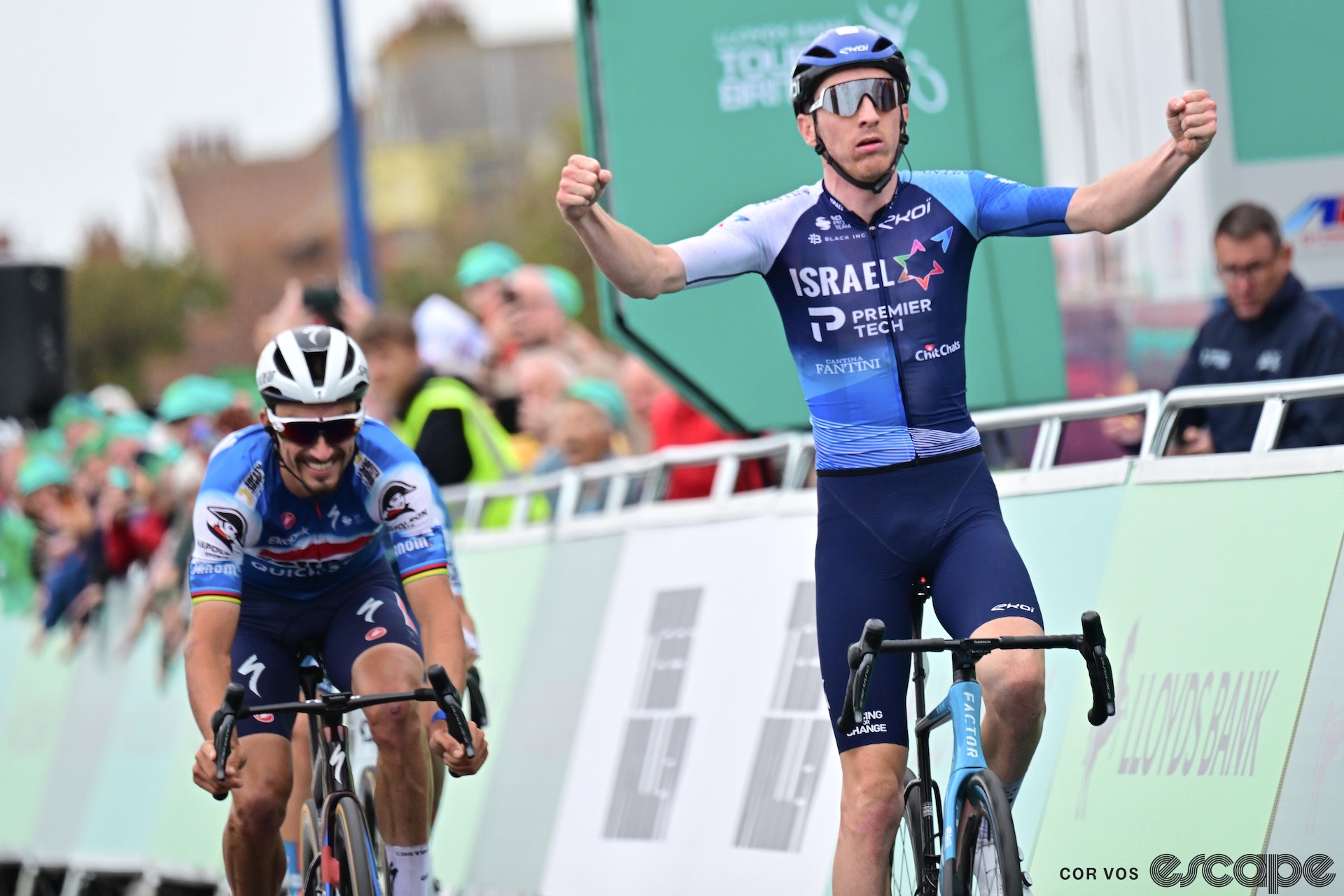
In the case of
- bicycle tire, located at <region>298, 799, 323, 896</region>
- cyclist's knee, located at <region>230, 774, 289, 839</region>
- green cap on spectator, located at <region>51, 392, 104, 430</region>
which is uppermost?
green cap on spectator, located at <region>51, 392, 104, 430</region>

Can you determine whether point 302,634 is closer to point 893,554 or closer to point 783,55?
point 893,554

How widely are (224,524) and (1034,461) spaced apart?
2.79 meters

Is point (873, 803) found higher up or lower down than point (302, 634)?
lower down

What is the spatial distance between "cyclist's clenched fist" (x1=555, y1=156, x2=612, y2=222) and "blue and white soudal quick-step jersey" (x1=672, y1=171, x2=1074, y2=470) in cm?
37

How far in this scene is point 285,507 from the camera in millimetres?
6574

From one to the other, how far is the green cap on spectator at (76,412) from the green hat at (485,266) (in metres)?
6.10

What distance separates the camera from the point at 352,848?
600cm

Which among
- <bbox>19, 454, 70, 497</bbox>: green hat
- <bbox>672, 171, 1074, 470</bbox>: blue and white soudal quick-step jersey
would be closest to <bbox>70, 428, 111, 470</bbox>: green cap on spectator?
<bbox>19, 454, 70, 497</bbox>: green hat

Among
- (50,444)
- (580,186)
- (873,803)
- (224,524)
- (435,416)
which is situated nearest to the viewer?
(580,186)

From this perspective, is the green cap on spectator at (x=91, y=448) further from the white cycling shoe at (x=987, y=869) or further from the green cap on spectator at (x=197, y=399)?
the white cycling shoe at (x=987, y=869)

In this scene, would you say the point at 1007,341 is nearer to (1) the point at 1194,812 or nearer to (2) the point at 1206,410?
→ (2) the point at 1206,410

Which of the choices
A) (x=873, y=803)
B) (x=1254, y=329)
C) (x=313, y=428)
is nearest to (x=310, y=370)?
(x=313, y=428)

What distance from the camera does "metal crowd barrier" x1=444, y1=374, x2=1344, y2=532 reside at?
19.4 ft

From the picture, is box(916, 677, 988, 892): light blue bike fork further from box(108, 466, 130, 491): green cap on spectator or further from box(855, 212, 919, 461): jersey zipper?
box(108, 466, 130, 491): green cap on spectator
